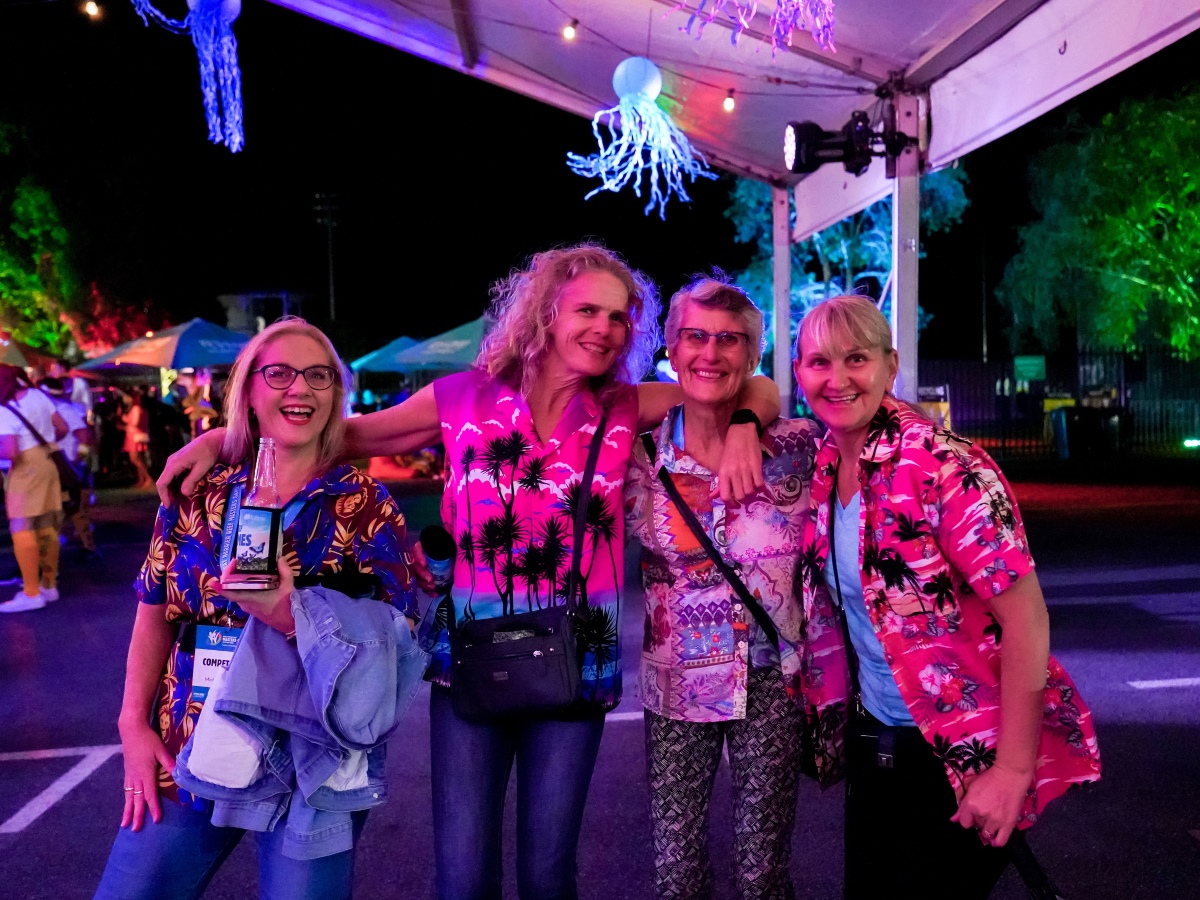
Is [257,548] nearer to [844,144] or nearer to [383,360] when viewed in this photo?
[844,144]

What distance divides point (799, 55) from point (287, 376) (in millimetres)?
5655

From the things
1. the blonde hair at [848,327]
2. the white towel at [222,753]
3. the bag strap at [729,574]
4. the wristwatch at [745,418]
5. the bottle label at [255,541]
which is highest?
the blonde hair at [848,327]

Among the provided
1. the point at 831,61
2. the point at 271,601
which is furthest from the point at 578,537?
the point at 831,61

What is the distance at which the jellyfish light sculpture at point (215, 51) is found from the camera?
5.96 metres

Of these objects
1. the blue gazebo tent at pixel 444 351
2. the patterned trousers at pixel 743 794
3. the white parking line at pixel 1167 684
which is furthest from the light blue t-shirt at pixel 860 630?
the blue gazebo tent at pixel 444 351

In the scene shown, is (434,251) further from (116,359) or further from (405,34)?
(405,34)

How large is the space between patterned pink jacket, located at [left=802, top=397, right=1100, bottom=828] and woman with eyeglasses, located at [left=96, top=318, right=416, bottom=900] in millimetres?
1049

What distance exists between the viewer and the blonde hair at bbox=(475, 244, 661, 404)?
7.96 ft

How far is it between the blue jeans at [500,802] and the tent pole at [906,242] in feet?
16.5

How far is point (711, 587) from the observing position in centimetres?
233

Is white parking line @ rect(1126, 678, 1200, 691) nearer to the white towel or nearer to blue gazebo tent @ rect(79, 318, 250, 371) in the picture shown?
the white towel

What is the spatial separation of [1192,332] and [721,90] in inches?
857

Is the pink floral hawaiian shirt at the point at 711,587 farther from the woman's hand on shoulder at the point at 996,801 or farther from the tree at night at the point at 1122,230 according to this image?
the tree at night at the point at 1122,230

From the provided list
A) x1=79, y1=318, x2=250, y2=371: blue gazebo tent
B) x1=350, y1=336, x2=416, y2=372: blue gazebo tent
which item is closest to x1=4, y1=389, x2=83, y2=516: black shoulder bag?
x1=79, y1=318, x2=250, y2=371: blue gazebo tent
